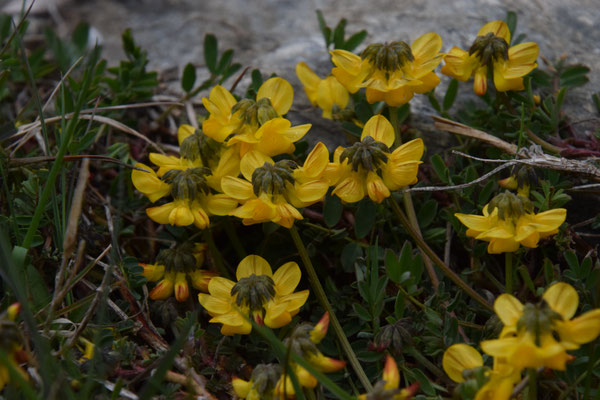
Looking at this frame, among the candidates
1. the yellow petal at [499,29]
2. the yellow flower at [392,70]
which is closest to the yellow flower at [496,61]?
the yellow petal at [499,29]

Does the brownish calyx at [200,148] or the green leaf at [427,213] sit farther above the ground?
the brownish calyx at [200,148]

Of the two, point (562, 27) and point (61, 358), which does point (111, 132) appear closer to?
point (61, 358)

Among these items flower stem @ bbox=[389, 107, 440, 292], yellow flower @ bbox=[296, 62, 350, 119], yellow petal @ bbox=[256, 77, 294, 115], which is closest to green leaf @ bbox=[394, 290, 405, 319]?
flower stem @ bbox=[389, 107, 440, 292]

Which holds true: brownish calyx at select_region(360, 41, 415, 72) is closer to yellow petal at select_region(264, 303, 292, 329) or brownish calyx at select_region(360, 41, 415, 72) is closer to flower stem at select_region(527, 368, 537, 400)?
yellow petal at select_region(264, 303, 292, 329)

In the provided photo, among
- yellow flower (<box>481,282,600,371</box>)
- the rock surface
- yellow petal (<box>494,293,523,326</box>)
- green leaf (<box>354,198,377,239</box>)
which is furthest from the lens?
the rock surface

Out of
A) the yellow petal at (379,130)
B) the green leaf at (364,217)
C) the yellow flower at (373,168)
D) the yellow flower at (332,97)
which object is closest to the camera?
the yellow flower at (373,168)

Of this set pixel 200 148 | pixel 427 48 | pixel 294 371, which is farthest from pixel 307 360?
pixel 427 48

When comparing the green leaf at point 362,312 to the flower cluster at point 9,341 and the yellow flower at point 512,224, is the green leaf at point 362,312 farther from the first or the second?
the flower cluster at point 9,341
